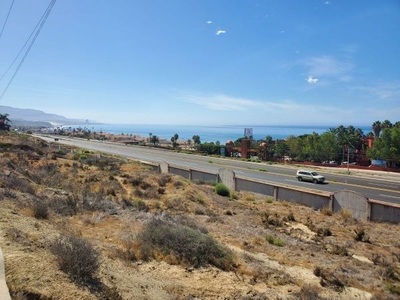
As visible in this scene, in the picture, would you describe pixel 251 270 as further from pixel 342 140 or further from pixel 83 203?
pixel 342 140

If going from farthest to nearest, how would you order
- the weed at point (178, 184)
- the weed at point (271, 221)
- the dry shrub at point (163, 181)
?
the dry shrub at point (163, 181)
the weed at point (178, 184)
the weed at point (271, 221)

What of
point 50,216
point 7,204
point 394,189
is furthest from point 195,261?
point 394,189

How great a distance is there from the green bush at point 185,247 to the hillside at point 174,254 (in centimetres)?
3

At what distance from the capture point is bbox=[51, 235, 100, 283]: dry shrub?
6176 mm

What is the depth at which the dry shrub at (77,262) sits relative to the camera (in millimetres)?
6176

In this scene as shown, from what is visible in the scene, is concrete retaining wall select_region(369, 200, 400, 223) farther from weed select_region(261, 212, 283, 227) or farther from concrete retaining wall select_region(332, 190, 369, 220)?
weed select_region(261, 212, 283, 227)

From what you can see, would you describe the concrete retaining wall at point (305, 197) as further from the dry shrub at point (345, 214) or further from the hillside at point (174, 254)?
the hillside at point (174, 254)

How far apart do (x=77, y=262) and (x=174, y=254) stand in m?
3.52

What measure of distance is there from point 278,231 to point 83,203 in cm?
960

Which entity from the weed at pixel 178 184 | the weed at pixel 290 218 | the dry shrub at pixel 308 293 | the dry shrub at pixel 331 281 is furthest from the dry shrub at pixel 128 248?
the weed at pixel 178 184

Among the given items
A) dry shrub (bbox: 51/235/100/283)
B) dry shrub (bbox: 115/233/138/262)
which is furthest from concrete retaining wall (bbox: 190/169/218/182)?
dry shrub (bbox: 51/235/100/283)

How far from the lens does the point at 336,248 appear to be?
43.9 ft

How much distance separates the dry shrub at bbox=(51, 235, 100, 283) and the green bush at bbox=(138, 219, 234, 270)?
8.53 ft

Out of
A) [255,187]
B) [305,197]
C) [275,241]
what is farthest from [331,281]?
[255,187]
